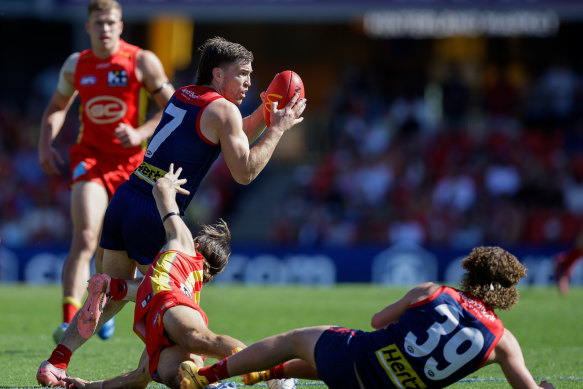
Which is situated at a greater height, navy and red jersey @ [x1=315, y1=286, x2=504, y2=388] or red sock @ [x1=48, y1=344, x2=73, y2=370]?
navy and red jersey @ [x1=315, y1=286, x2=504, y2=388]

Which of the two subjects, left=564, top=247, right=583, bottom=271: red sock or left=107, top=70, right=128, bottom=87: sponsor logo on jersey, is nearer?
left=107, top=70, right=128, bottom=87: sponsor logo on jersey

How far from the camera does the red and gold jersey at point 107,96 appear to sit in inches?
279

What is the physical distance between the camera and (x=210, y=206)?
60.0 ft

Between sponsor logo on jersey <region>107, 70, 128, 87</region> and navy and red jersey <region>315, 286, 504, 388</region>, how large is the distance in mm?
3528

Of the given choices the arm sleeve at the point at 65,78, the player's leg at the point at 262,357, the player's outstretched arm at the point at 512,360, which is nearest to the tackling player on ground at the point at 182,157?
the player's leg at the point at 262,357

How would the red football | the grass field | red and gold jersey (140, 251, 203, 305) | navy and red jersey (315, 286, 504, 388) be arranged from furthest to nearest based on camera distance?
the grass field
the red football
red and gold jersey (140, 251, 203, 305)
navy and red jersey (315, 286, 504, 388)

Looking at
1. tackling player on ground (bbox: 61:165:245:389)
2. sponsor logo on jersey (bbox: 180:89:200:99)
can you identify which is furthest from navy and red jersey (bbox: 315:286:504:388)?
sponsor logo on jersey (bbox: 180:89:200:99)

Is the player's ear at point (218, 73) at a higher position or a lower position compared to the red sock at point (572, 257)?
higher

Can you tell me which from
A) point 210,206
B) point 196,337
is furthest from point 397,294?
point 196,337

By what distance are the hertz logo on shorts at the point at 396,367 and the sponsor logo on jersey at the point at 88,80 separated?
3821mm

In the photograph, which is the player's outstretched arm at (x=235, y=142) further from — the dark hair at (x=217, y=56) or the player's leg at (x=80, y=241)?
the player's leg at (x=80, y=241)

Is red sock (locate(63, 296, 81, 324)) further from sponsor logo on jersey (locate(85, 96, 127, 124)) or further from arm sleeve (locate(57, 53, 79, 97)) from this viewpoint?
arm sleeve (locate(57, 53, 79, 97))

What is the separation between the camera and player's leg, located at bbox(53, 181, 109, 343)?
6.83 metres

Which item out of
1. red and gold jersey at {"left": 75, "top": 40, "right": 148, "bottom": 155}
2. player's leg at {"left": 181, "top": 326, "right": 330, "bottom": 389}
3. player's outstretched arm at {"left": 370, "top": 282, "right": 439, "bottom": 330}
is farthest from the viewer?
red and gold jersey at {"left": 75, "top": 40, "right": 148, "bottom": 155}
